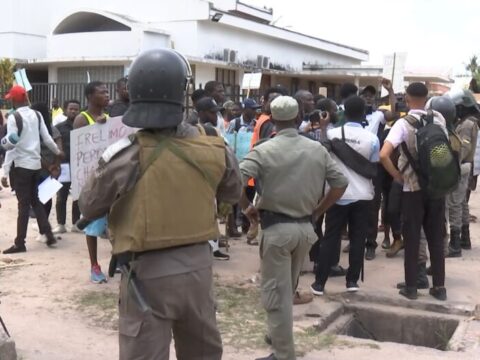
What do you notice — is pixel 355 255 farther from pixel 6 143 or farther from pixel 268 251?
pixel 6 143

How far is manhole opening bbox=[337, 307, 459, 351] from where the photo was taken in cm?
544

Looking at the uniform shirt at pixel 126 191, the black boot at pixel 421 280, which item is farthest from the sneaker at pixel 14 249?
the uniform shirt at pixel 126 191

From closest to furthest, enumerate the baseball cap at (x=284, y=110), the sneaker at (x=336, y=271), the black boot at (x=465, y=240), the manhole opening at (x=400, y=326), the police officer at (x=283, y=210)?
the police officer at (x=283, y=210)
the baseball cap at (x=284, y=110)
the manhole opening at (x=400, y=326)
the sneaker at (x=336, y=271)
the black boot at (x=465, y=240)

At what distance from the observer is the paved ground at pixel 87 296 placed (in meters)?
4.64

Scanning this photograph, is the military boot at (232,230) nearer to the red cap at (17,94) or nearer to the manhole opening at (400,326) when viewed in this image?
the manhole opening at (400,326)

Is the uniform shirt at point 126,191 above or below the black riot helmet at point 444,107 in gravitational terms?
below

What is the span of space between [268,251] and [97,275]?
2.62 meters

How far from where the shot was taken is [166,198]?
2.67 metres

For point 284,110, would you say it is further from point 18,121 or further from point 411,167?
point 18,121

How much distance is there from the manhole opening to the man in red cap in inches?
152

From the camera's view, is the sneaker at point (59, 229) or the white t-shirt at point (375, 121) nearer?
the white t-shirt at point (375, 121)

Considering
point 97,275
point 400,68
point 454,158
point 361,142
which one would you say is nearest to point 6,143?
point 97,275

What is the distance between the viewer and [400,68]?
10117 mm

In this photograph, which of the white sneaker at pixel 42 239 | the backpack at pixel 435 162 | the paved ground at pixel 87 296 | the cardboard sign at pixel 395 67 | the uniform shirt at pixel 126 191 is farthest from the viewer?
the cardboard sign at pixel 395 67
